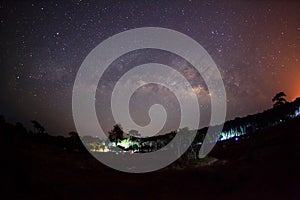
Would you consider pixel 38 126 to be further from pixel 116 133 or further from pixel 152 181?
pixel 152 181

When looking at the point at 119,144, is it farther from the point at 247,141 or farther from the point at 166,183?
the point at 166,183

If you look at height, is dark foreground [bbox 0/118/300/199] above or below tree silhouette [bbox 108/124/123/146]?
below

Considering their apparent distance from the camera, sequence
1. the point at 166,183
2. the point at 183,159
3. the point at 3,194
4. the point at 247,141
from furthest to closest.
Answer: the point at 247,141 < the point at 183,159 < the point at 166,183 < the point at 3,194

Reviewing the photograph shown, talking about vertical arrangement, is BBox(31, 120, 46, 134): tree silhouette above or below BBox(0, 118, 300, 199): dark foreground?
above

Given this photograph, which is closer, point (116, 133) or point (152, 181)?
point (152, 181)

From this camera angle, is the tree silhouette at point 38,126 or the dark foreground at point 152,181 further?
the tree silhouette at point 38,126

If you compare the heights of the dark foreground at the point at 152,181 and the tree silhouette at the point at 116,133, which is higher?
the tree silhouette at the point at 116,133

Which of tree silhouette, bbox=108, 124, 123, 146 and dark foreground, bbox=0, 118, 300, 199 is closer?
dark foreground, bbox=0, 118, 300, 199

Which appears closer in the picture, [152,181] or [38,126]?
[152,181]

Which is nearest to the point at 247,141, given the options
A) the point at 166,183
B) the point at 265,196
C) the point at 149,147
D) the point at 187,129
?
the point at 187,129

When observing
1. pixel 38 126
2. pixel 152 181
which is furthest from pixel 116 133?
pixel 152 181

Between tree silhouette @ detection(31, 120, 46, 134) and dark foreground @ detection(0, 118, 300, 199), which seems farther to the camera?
tree silhouette @ detection(31, 120, 46, 134)

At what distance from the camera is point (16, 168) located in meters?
29.0

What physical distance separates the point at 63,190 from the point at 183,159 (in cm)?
3256
